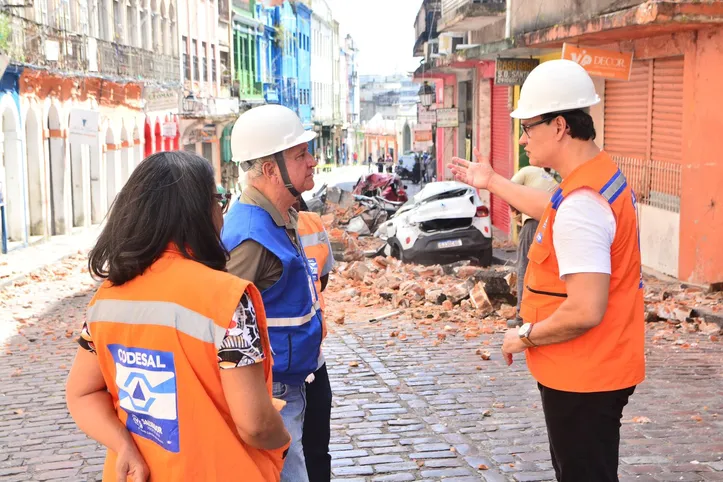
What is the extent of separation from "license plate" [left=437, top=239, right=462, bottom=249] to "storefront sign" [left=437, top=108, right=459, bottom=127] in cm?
1399

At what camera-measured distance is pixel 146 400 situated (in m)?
2.59

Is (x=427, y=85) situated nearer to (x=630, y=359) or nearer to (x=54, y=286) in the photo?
(x=54, y=286)

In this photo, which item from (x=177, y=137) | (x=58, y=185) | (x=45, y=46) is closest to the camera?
(x=45, y=46)

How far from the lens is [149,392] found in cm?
257

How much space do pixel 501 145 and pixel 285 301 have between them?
69.9ft

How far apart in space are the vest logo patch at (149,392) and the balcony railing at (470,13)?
22038 millimetres

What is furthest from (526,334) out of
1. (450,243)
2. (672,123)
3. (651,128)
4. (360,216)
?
(360,216)

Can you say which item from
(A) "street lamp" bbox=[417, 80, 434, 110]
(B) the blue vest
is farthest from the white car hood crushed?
(A) "street lamp" bbox=[417, 80, 434, 110]

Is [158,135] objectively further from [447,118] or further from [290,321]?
[290,321]

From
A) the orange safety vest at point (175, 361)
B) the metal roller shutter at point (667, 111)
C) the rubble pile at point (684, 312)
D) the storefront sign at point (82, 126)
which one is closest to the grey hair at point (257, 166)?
the orange safety vest at point (175, 361)

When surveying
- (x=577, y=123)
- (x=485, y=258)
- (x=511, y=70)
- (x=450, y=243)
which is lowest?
(x=485, y=258)

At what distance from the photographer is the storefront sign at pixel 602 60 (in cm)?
1388

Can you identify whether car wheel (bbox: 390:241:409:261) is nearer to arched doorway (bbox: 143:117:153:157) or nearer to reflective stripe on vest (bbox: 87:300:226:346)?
reflective stripe on vest (bbox: 87:300:226:346)

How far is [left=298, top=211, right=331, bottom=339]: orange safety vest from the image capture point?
4.34 meters
